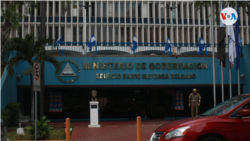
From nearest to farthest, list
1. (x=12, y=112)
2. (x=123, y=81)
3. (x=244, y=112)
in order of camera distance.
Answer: (x=244, y=112), (x=12, y=112), (x=123, y=81)

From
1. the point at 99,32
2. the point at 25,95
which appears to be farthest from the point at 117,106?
the point at 99,32

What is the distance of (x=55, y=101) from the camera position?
20.2 metres

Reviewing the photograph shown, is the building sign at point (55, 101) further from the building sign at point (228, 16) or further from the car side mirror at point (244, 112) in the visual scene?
the car side mirror at point (244, 112)

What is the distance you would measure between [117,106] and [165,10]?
27289mm

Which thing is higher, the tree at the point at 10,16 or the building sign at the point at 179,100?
the tree at the point at 10,16

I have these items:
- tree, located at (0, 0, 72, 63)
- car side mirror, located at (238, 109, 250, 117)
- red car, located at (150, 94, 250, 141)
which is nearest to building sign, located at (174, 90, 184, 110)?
tree, located at (0, 0, 72, 63)

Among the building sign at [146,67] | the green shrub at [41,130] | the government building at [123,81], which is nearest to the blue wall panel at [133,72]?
the government building at [123,81]

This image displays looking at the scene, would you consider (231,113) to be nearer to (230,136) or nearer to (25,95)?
(230,136)

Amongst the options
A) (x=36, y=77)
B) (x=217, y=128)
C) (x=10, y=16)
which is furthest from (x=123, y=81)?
(x=217, y=128)

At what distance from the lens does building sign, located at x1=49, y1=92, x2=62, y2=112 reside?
20.2 meters

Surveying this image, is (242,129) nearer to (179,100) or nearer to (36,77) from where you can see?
(36,77)

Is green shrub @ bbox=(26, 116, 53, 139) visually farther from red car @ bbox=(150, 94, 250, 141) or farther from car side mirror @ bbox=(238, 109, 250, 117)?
car side mirror @ bbox=(238, 109, 250, 117)

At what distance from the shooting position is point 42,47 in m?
15.0

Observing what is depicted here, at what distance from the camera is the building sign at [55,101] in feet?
66.1
